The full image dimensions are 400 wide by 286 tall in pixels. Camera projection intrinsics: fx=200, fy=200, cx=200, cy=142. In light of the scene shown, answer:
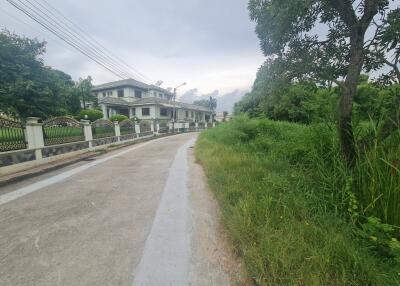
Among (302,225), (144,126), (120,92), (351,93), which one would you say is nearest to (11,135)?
(302,225)

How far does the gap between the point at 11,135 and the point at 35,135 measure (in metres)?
0.86

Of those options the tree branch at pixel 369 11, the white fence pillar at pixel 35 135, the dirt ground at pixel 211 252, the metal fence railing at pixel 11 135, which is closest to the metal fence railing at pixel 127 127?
the white fence pillar at pixel 35 135

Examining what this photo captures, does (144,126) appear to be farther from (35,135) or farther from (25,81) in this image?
(35,135)

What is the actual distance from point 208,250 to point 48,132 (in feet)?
25.3

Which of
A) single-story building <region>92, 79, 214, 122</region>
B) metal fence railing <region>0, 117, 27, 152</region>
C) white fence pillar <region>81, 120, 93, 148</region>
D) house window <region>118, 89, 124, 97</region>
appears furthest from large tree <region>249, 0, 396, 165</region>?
house window <region>118, 89, 124, 97</region>

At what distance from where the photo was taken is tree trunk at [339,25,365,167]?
314 cm

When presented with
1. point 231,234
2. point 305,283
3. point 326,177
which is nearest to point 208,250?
point 231,234

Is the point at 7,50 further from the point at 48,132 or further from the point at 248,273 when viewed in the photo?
the point at 248,273

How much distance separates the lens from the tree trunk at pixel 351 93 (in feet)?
10.3

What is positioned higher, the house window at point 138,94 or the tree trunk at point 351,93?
the house window at point 138,94

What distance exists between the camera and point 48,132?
7.35 m

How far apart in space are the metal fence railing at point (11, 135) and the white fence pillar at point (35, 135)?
0.16 meters

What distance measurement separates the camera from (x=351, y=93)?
3.18 meters

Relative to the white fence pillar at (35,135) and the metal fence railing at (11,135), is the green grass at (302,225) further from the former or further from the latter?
the white fence pillar at (35,135)
